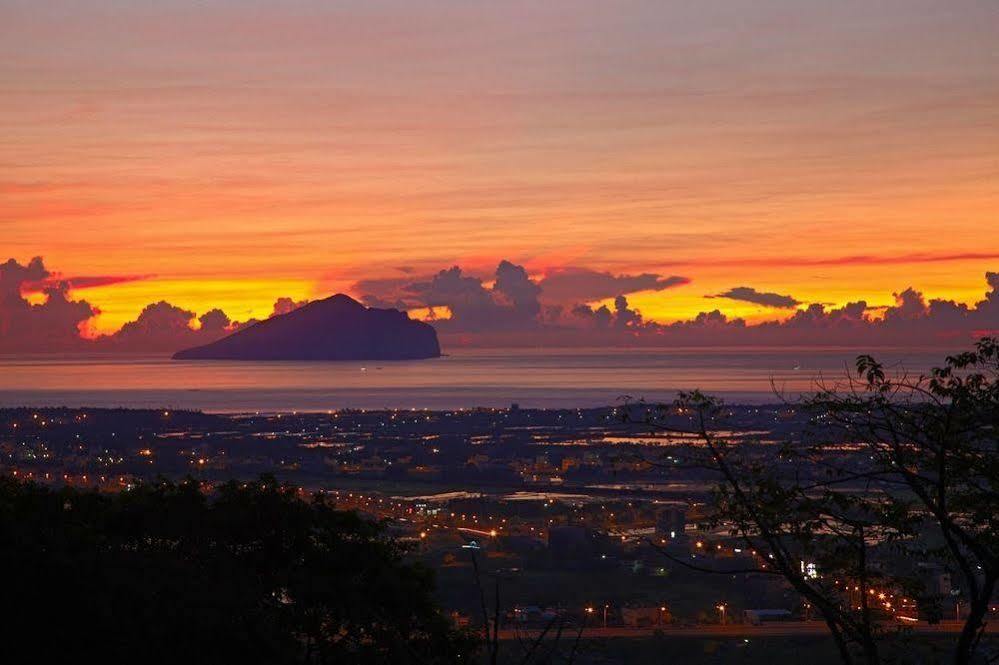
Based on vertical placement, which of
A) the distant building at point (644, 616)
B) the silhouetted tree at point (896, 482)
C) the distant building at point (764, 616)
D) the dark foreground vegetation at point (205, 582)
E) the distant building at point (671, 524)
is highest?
the silhouetted tree at point (896, 482)

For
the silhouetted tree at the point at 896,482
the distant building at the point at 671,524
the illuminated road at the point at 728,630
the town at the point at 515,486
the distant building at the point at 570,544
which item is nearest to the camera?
the silhouetted tree at the point at 896,482

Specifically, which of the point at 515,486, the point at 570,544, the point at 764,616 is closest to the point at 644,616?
the point at 764,616

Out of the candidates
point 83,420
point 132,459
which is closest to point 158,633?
point 132,459

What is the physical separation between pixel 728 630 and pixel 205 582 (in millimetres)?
23649

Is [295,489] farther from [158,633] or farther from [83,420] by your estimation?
[83,420]

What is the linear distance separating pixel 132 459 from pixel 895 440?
3814 inches

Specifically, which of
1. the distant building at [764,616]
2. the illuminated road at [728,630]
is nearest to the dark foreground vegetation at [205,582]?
the illuminated road at [728,630]

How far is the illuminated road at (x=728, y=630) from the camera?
34250 millimetres

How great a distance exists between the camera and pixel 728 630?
117 ft

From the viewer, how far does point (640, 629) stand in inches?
1423

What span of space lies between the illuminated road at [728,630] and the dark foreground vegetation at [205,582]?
654 inches

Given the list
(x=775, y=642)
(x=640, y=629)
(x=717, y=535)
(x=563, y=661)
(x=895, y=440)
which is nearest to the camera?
(x=895, y=440)

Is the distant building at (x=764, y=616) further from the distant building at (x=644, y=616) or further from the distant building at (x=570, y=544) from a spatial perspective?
the distant building at (x=570, y=544)

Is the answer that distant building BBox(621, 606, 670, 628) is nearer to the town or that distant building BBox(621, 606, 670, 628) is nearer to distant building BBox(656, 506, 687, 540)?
the town
